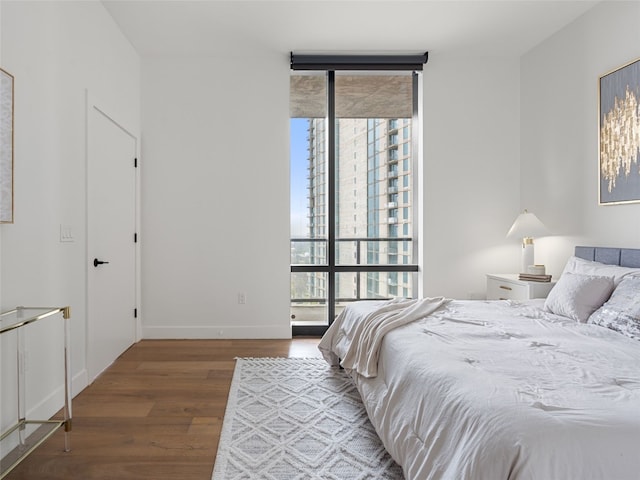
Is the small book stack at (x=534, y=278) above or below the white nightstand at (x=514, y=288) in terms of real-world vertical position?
above

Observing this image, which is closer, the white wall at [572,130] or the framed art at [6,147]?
the framed art at [6,147]

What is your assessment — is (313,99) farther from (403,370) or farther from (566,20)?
(403,370)

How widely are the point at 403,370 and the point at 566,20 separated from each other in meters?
3.50

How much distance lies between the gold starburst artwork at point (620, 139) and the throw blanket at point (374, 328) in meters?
1.61

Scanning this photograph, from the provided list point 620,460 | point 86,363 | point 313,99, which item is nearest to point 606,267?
point 620,460

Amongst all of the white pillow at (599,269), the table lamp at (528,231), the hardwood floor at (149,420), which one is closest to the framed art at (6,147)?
the hardwood floor at (149,420)

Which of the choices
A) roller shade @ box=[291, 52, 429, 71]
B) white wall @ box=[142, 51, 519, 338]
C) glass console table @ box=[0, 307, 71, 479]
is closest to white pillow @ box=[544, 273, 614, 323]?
white wall @ box=[142, 51, 519, 338]

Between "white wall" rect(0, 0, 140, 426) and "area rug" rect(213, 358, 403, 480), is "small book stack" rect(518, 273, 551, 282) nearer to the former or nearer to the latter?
"area rug" rect(213, 358, 403, 480)

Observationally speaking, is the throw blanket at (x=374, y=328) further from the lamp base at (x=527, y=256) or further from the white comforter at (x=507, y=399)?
the lamp base at (x=527, y=256)

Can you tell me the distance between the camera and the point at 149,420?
2.26 m

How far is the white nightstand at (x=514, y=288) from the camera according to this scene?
319 centimetres

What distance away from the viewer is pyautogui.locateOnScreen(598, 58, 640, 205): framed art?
106 inches

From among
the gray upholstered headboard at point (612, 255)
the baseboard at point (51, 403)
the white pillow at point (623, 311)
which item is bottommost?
the baseboard at point (51, 403)

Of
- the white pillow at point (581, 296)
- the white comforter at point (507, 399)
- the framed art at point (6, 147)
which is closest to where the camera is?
the white comforter at point (507, 399)
